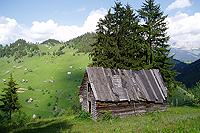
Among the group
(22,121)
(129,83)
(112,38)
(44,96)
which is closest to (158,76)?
(129,83)

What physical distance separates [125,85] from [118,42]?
37.4ft

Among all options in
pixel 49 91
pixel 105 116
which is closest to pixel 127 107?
pixel 105 116

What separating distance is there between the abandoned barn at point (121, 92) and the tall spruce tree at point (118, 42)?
19.3 ft

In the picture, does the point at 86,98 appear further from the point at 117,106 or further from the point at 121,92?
the point at 121,92

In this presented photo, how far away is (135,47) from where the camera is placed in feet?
176

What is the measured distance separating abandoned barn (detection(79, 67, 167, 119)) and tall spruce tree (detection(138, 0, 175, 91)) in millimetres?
6683

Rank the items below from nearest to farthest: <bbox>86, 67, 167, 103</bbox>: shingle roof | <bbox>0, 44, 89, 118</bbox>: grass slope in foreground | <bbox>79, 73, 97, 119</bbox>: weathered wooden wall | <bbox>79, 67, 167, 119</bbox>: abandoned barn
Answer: <bbox>79, 67, 167, 119</bbox>: abandoned barn < <bbox>86, 67, 167, 103</bbox>: shingle roof < <bbox>79, 73, 97, 119</bbox>: weathered wooden wall < <bbox>0, 44, 89, 118</bbox>: grass slope in foreground

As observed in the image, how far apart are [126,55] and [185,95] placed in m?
74.7

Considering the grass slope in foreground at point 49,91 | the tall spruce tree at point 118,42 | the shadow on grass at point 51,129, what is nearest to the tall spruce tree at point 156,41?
the tall spruce tree at point 118,42

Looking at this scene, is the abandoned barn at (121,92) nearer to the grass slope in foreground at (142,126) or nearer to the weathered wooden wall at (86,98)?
the weathered wooden wall at (86,98)

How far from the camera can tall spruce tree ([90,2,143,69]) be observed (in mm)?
52062

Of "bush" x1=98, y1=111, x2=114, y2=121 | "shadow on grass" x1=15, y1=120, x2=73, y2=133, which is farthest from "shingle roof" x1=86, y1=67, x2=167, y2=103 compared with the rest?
"shadow on grass" x1=15, y1=120, x2=73, y2=133

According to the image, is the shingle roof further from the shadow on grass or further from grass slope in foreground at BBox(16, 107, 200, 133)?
the shadow on grass

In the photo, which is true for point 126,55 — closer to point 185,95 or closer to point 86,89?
point 86,89
